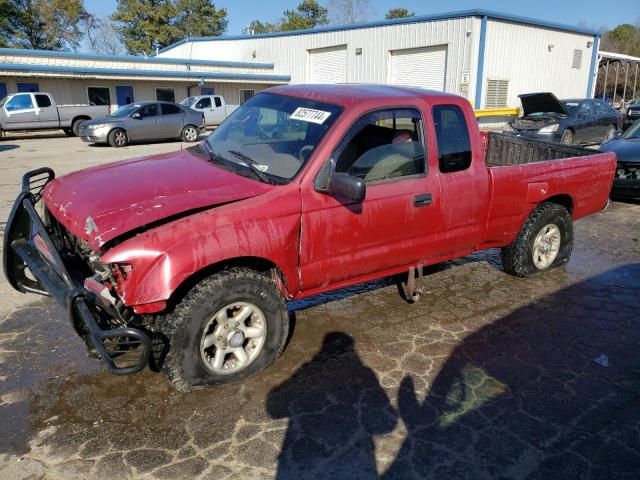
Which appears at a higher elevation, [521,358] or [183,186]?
[183,186]

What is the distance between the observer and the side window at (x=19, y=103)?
787 inches

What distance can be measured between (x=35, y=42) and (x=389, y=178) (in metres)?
49.7

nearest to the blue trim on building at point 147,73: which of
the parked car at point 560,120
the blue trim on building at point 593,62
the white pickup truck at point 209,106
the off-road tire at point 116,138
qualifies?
the white pickup truck at point 209,106

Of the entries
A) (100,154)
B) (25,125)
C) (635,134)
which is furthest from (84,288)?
(25,125)

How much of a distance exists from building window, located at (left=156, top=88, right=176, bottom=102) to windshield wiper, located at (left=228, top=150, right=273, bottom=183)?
95.3 feet

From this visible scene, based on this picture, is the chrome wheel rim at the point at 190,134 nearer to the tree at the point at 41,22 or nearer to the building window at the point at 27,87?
the building window at the point at 27,87

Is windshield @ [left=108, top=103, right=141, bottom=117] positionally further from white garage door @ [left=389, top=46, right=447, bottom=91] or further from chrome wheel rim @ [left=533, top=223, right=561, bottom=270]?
chrome wheel rim @ [left=533, top=223, right=561, bottom=270]

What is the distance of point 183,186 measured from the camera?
3516 millimetres

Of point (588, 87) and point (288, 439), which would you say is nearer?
point (288, 439)

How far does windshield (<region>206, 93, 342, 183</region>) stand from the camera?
3744 mm

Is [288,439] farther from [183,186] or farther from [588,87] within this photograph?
[588,87]

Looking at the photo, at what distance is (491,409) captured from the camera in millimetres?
3361

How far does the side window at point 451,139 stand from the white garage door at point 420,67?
2002cm

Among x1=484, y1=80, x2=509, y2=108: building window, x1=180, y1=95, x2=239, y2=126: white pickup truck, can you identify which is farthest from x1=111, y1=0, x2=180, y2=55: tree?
x1=484, y1=80, x2=509, y2=108: building window
